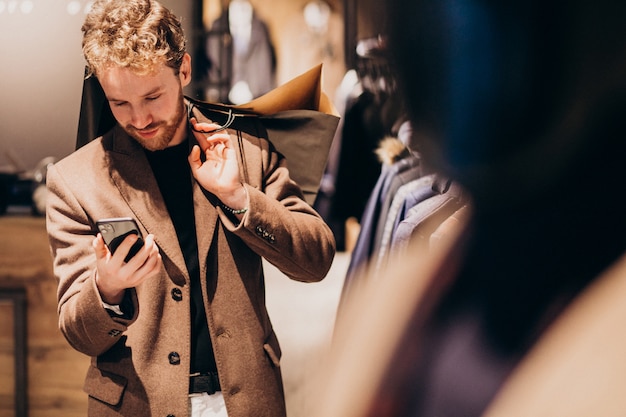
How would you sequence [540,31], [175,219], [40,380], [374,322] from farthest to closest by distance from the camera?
[40,380] < [175,219] < [374,322] < [540,31]

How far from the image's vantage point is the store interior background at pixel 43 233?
2078 millimetres

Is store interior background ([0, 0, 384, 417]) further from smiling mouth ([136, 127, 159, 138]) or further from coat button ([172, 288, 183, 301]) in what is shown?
coat button ([172, 288, 183, 301])

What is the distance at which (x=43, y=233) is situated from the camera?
210 centimetres

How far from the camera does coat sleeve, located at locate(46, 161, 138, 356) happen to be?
104cm

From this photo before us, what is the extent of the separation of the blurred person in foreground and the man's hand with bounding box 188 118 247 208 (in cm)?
71

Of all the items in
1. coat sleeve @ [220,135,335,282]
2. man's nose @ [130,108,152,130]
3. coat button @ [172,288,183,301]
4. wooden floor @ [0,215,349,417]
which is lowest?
wooden floor @ [0,215,349,417]

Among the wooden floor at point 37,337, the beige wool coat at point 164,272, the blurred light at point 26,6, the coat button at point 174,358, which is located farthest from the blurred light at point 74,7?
the coat button at point 174,358

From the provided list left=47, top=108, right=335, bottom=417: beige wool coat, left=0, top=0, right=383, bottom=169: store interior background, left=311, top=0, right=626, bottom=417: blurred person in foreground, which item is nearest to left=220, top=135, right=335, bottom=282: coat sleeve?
left=47, top=108, right=335, bottom=417: beige wool coat

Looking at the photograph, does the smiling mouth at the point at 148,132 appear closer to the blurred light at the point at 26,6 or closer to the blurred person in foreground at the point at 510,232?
the blurred person in foreground at the point at 510,232

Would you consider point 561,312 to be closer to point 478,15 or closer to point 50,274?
point 478,15

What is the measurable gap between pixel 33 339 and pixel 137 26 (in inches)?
55.5

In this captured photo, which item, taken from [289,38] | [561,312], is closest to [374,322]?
[561,312]

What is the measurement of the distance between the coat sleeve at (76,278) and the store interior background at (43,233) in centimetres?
76

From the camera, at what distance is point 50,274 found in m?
2.09
